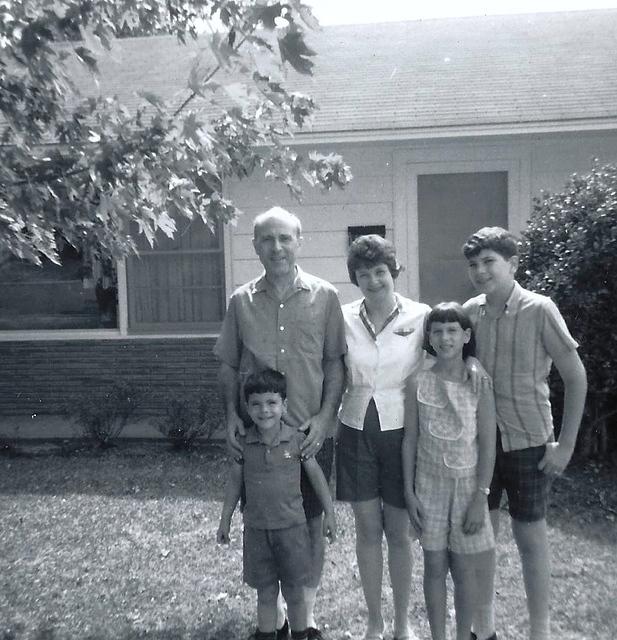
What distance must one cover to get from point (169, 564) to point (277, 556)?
1440mm

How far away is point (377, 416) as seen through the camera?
3.14 metres

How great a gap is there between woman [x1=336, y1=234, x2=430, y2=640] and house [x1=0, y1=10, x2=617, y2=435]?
440 cm

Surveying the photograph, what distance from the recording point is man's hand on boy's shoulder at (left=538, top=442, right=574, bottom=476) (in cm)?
297

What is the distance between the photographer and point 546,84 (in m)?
7.89

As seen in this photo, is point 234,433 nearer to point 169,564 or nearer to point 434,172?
point 169,564

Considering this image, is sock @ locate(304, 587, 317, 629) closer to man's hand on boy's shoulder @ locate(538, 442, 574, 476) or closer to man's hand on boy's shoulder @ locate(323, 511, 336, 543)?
man's hand on boy's shoulder @ locate(323, 511, 336, 543)

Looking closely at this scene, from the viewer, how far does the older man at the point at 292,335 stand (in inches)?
125

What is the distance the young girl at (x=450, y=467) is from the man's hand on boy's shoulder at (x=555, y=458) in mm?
218

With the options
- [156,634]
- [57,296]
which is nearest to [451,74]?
[57,296]

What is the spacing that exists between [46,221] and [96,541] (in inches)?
102

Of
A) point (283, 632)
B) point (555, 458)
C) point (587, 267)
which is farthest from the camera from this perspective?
point (587, 267)

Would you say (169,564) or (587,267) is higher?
(587,267)

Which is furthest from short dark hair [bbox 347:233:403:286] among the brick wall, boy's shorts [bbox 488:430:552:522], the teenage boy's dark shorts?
the brick wall

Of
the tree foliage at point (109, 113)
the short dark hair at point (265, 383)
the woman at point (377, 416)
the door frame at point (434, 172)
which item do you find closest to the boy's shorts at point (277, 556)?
the woman at point (377, 416)
